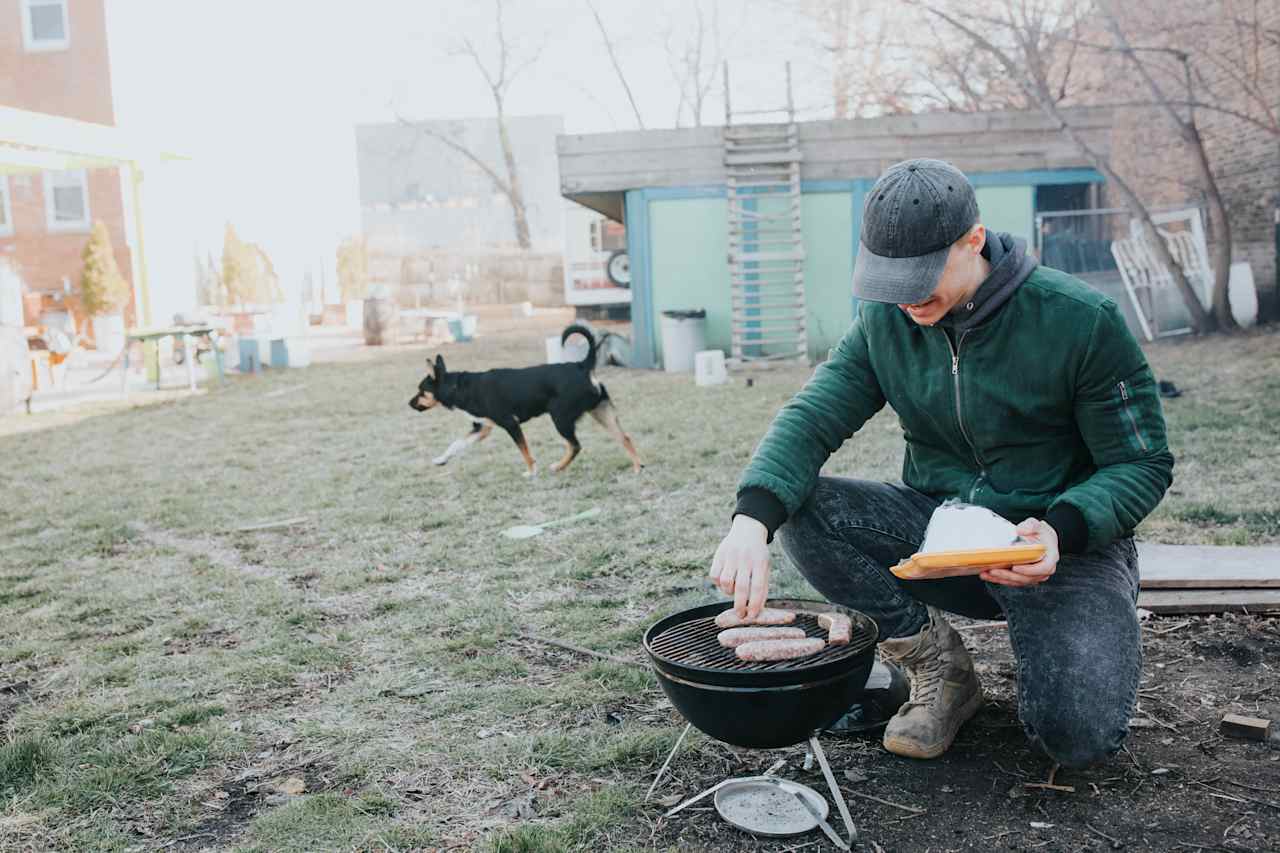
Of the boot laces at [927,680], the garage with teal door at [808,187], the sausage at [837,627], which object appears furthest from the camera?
the garage with teal door at [808,187]

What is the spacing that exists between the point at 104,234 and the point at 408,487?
53.4 feet

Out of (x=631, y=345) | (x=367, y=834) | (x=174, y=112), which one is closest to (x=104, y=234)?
(x=174, y=112)

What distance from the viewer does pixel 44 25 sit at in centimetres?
2069

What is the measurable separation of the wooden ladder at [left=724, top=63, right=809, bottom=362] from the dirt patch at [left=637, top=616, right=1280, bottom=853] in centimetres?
1132

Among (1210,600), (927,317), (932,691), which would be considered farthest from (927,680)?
(1210,600)

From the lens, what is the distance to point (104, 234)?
19922 millimetres

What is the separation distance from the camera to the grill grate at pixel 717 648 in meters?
2.30

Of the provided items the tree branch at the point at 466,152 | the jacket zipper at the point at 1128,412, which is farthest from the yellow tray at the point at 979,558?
the tree branch at the point at 466,152

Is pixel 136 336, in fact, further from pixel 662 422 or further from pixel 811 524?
pixel 811 524

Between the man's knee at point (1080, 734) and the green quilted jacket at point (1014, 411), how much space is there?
0.39m

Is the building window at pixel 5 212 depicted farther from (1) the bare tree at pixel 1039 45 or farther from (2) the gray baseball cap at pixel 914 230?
(2) the gray baseball cap at pixel 914 230

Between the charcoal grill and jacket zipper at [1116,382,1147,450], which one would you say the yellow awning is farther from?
jacket zipper at [1116,382,1147,450]

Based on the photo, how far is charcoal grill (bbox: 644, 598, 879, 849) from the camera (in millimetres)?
2162

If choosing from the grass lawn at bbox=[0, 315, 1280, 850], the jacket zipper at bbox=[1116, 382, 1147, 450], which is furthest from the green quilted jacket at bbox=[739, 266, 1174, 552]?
the grass lawn at bbox=[0, 315, 1280, 850]
